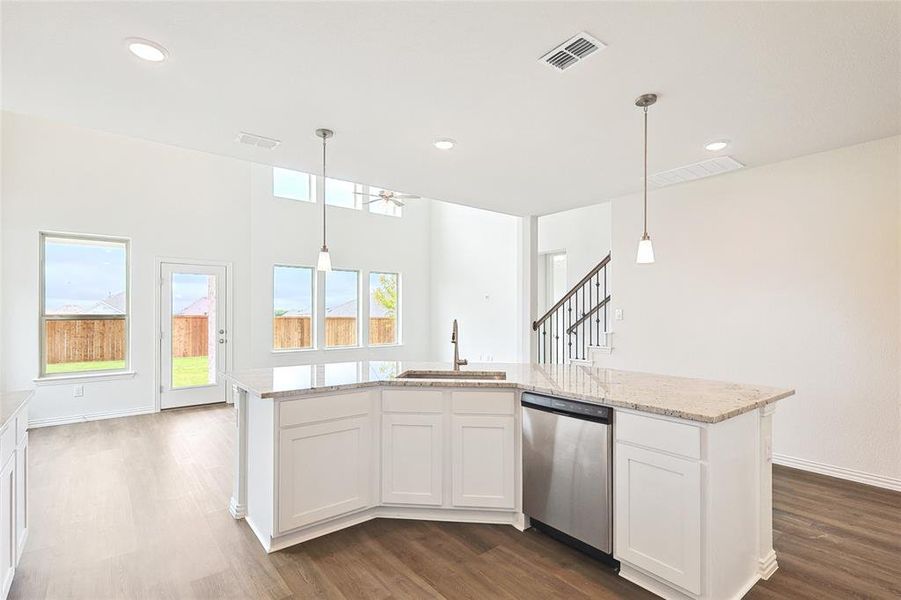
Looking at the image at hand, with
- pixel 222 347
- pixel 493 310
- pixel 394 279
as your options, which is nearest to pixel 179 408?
pixel 222 347

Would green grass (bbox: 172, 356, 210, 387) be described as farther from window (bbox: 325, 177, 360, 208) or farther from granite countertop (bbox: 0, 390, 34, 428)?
granite countertop (bbox: 0, 390, 34, 428)

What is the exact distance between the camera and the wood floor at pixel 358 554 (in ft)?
6.99

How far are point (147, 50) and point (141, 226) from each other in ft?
14.8

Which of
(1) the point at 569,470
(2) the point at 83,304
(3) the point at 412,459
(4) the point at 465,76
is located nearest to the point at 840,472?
(1) the point at 569,470

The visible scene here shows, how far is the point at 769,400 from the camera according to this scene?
2168 millimetres

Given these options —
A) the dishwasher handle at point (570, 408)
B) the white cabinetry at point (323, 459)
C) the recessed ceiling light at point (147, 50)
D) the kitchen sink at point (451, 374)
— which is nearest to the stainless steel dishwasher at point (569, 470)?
the dishwasher handle at point (570, 408)

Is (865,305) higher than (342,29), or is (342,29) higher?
(342,29)

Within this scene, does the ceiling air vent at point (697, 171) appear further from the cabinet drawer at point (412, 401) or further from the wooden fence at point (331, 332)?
the wooden fence at point (331, 332)

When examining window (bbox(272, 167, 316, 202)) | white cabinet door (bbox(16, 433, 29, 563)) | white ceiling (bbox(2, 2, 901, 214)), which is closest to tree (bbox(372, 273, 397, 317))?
window (bbox(272, 167, 316, 202))

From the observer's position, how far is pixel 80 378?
5387 millimetres

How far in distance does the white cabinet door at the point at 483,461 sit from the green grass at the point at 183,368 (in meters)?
5.01

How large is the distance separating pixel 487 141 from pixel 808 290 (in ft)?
9.55

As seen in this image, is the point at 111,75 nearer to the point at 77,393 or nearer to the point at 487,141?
the point at 487,141

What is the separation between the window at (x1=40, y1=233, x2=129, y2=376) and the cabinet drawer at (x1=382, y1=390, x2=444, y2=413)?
4801mm
